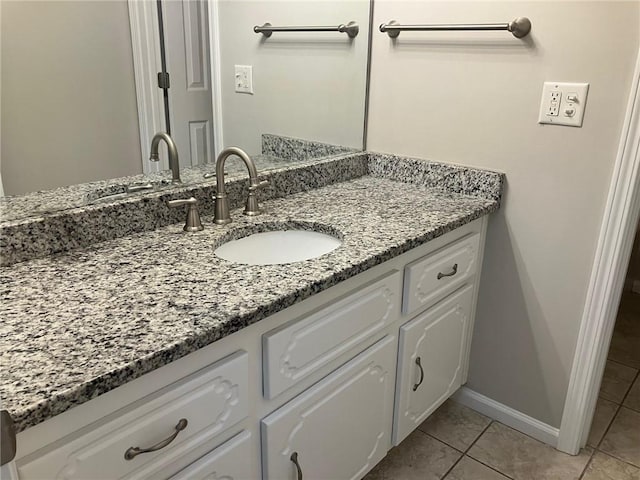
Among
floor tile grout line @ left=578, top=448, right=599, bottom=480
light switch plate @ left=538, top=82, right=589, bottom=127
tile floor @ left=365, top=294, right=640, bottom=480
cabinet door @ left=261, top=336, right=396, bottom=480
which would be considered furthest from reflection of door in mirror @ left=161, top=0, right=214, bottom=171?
floor tile grout line @ left=578, top=448, right=599, bottom=480

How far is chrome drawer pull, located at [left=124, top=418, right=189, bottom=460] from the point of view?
2.73ft

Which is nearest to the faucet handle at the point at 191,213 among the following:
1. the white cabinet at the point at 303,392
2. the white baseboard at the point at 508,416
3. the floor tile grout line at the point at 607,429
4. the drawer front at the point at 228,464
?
the white cabinet at the point at 303,392

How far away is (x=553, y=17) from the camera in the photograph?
1485 millimetres

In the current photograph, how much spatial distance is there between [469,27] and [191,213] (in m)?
0.99

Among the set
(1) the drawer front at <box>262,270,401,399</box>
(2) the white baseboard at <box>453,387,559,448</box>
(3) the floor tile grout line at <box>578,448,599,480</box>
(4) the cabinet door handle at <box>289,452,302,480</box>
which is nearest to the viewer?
(1) the drawer front at <box>262,270,401,399</box>

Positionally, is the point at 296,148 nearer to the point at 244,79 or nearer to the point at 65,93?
the point at 244,79

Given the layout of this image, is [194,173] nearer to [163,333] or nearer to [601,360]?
[163,333]

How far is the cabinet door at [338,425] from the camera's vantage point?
1134 mm

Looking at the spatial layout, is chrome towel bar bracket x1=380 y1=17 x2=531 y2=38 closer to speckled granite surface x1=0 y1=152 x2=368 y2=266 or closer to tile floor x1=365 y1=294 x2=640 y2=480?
speckled granite surface x1=0 y1=152 x2=368 y2=266

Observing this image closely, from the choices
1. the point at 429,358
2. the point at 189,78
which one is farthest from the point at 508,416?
the point at 189,78

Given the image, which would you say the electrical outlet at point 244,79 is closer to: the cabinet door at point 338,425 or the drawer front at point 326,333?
the drawer front at point 326,333

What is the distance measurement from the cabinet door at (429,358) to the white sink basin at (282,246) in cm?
32

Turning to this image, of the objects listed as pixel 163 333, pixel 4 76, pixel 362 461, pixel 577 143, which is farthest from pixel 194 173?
pixel 577 143

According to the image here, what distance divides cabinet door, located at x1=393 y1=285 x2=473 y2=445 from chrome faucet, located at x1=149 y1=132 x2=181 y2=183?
0.73m
